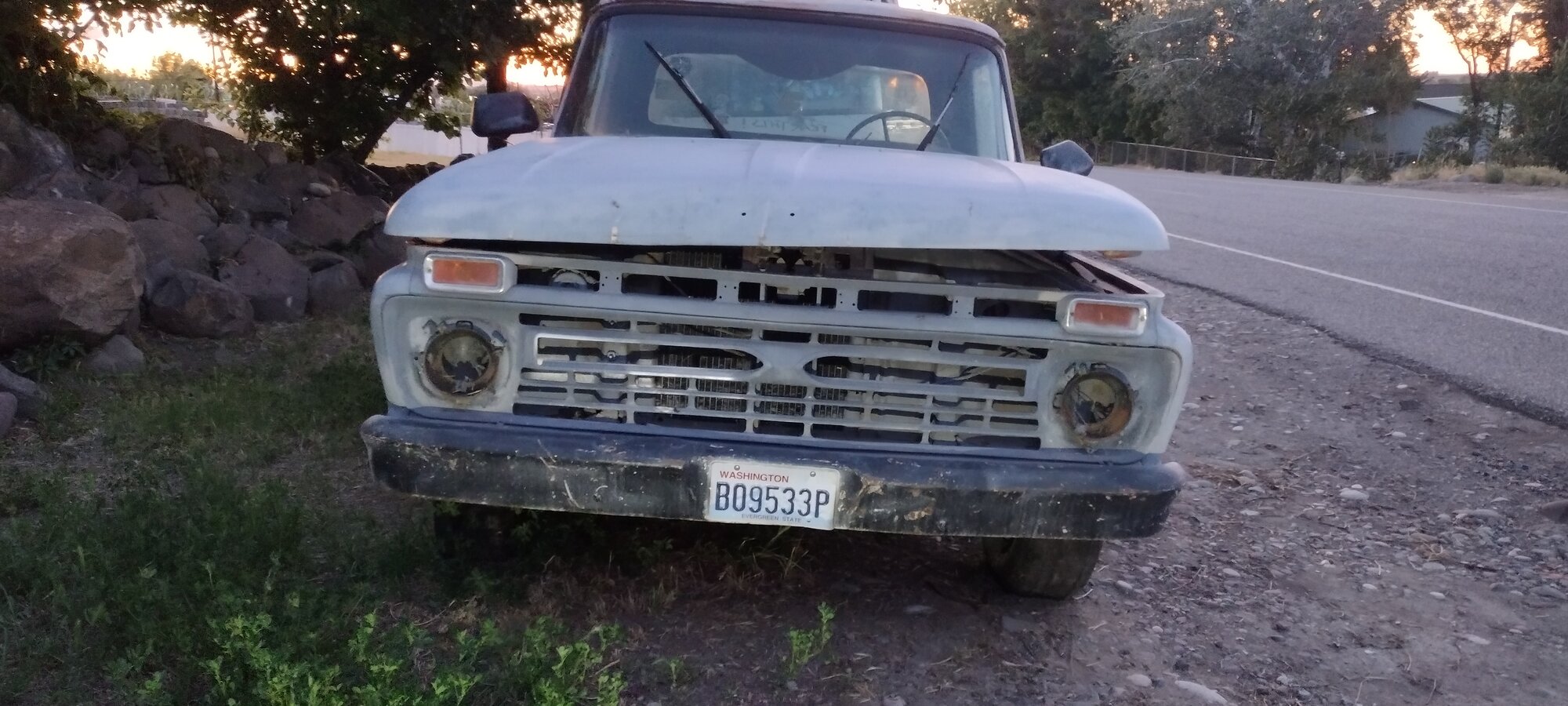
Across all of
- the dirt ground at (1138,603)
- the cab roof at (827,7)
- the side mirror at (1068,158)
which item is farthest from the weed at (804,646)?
the cab roof at (827,7)

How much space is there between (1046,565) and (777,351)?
119 centimetres

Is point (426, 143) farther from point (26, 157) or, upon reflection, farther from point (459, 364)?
point (459, 364)

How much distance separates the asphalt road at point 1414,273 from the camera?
7.03 metres

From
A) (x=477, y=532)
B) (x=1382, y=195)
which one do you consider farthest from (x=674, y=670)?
(x=1382, y=195)

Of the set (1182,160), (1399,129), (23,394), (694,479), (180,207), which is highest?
(1399,129)

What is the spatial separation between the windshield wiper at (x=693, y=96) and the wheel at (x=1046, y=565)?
5.55ft

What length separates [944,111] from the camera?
14.9 ft

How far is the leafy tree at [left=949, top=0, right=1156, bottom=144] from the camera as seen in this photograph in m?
50.9

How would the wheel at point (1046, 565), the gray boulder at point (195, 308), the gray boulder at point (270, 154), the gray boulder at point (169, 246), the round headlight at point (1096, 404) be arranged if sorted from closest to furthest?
the round headlight at point (1096, 404) → the wheel at point (1046, 565) → the gray boulder at point (195, 308) → the gray boulder at point (169, 246) → the gray boulder at point (270, 154)

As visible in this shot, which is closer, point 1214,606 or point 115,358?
point 1214,606

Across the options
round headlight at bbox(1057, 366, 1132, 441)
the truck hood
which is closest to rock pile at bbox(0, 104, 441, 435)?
the truck hood

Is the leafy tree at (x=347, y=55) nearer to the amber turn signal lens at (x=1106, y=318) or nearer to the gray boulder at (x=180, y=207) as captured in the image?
the gray boulder at (x=180, y=207)

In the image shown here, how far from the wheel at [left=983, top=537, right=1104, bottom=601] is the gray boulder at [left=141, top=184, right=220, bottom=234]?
18.7ft

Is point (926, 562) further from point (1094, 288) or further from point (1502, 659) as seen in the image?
point (1502, 659)
